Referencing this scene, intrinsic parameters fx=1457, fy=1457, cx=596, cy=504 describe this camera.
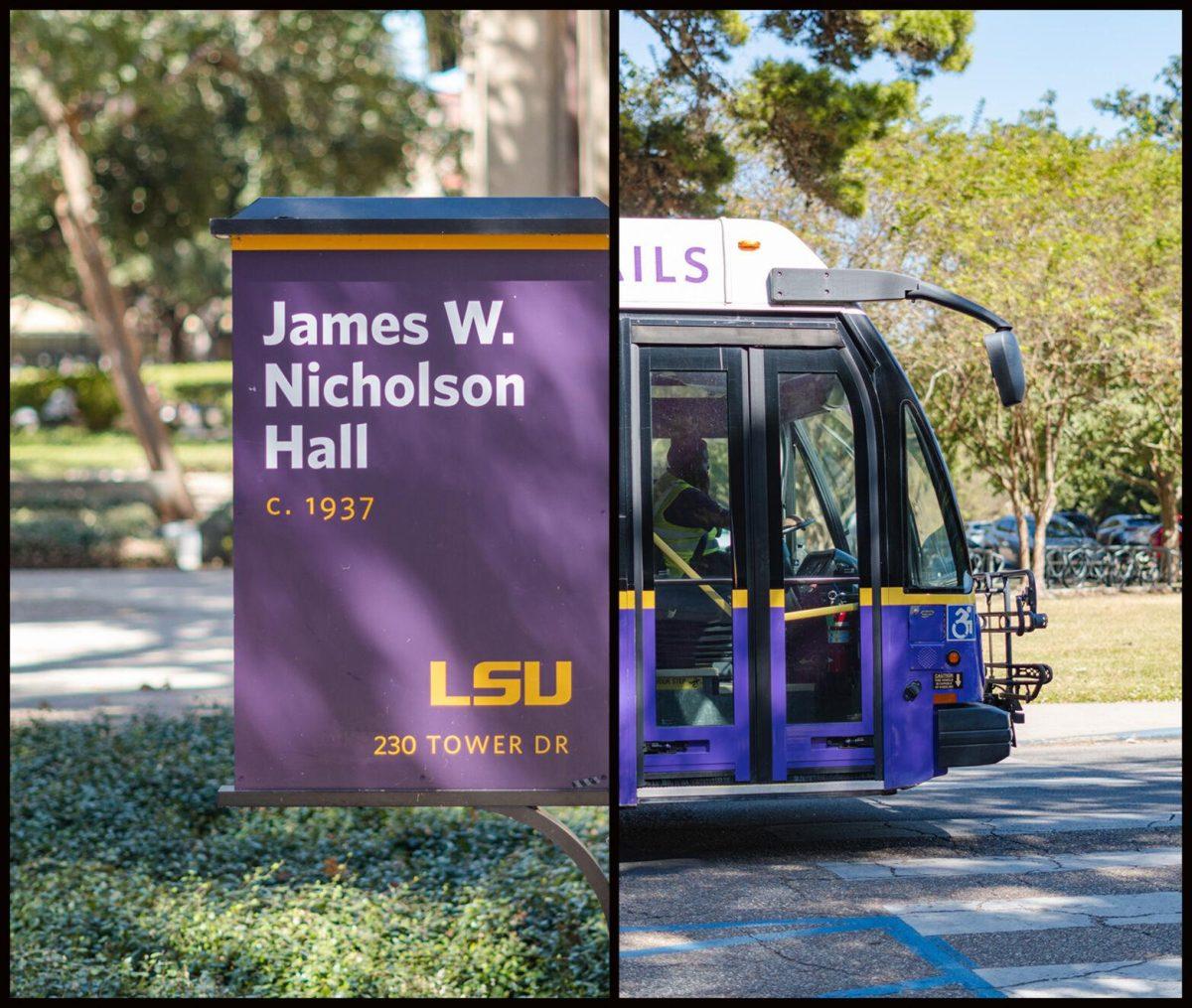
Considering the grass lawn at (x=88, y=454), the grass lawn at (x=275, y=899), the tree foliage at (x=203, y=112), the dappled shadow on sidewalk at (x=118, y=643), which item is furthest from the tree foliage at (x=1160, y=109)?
the grass lawn at (x=88, y=454)

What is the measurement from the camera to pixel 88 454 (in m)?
33.8

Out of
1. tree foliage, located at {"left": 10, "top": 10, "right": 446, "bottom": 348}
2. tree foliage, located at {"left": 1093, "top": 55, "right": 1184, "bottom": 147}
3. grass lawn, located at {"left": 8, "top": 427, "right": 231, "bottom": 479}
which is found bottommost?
tree foliage, located at {"left": 1093, "top": 55, "right": 1184, "bottom": 147}

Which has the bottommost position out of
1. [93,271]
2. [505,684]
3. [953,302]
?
[505,684]

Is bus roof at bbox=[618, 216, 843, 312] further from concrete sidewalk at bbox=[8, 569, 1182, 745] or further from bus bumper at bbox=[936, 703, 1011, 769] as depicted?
concrete sidewalk at bbox=[8, 569, 1182, 745]

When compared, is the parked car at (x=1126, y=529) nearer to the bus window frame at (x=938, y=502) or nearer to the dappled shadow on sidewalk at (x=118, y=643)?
the bus window frame at (x=938, y=502)

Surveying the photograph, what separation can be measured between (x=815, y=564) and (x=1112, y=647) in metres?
0.76

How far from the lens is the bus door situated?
3426 mm

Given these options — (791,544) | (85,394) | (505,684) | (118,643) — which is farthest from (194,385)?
(791,544)

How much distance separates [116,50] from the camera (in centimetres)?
1623

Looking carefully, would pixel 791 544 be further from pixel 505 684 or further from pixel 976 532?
pixel 505 684

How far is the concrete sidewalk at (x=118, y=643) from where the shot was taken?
1077cm

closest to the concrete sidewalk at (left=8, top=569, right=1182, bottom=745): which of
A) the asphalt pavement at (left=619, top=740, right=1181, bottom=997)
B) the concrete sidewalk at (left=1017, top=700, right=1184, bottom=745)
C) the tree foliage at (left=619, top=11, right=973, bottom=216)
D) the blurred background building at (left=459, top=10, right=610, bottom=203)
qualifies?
the blurred background building at (left=459, top=10, right=610, bottom=203)

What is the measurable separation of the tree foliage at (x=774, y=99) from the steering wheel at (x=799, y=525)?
0.77 m

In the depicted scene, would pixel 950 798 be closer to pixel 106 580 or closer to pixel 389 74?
pixel 106 580
